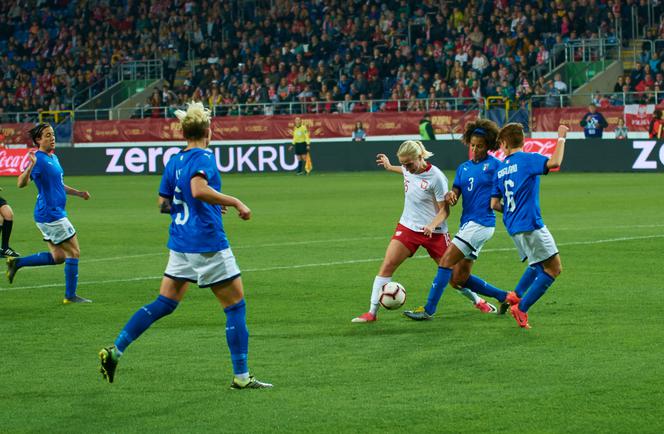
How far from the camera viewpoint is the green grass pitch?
23.7 feet

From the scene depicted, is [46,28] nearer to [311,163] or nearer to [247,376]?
[311,163]

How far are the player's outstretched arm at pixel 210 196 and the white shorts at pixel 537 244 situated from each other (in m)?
3.50

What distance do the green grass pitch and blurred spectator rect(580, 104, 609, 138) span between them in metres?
17.9

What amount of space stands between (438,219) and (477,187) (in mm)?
485

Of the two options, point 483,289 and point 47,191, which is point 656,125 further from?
point 47,191

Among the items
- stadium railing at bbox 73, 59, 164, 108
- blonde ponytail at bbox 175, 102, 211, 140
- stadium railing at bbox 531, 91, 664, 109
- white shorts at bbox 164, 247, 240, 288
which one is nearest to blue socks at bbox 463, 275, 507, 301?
white shorts at bbox 164, 247, 240, 288

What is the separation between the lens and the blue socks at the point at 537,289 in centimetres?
1034

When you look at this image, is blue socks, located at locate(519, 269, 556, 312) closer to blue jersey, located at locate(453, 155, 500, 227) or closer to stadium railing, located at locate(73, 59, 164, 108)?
blue jersey, located at locate(453, 155, 500, 227)

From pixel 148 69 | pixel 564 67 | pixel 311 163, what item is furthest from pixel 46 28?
pixel 564 67

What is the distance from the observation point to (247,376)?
26.4ft

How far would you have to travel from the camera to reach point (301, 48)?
49219mm

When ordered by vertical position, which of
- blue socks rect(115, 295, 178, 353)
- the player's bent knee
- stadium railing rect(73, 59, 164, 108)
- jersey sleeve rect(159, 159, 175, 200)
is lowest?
the player's bent knee

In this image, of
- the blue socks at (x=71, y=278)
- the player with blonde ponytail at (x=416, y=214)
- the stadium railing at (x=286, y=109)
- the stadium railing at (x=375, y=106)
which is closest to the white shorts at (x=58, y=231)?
the blue socks at (x=71, y=278)

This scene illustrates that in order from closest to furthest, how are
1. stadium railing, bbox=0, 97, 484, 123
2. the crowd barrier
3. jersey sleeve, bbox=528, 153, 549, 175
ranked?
1. jersey sleeve, bbox=528, 153, 549, 175
2. the crowd barrier
3. stadium railing, bbox=0, 97, 484, 123
